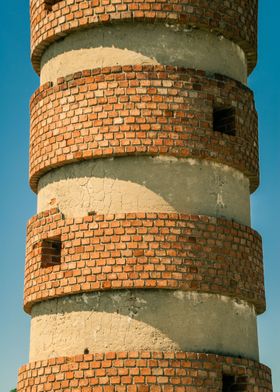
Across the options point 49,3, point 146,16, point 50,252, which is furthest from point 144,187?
point 49,3

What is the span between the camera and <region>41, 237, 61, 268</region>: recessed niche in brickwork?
1248 cm

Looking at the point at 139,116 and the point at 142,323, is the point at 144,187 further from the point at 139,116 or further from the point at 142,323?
the point at 142,323

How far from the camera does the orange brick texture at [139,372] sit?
1117cm

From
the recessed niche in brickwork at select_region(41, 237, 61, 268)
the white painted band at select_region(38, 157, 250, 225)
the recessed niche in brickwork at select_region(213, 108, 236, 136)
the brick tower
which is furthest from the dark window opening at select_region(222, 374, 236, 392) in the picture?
the recessed niche in brickwork at select_region(213, 108, 236, 136)

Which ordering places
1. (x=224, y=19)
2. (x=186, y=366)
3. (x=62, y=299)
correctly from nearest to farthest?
(x=186, y=366) < (x=62, y=299) < (x=224, y=19)

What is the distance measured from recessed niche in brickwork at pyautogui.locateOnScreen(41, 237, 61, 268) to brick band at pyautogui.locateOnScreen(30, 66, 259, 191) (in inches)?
41.7

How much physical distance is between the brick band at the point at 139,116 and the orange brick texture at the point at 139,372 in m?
2.69

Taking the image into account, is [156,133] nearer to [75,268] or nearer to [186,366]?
[75,268]

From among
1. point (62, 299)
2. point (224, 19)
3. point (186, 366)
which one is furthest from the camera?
point (224, 19)

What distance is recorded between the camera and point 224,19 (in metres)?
13.1

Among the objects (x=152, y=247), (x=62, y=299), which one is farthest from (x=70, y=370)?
(x=152, y=247)

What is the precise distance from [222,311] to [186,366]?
106cm

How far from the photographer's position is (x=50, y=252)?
1255cm

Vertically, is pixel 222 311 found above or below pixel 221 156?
below
